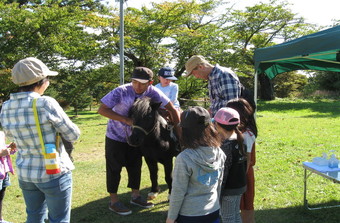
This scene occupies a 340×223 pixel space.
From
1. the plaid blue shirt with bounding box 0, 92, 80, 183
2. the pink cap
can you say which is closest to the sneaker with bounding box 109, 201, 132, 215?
the plaid blue shirt with bounding box 0, 92, 80, 183

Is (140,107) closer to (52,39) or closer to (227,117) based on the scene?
(227,117)

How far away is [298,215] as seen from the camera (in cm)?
347

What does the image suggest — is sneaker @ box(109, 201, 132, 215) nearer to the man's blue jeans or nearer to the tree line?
the man's blue jeans

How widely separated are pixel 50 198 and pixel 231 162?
136 centimetres

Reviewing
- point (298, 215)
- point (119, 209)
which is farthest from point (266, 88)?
point (119, 209)

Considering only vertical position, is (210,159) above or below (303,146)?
above

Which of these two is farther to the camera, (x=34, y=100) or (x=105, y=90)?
(x=105, y=90)

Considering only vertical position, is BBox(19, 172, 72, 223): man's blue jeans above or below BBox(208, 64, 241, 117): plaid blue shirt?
below

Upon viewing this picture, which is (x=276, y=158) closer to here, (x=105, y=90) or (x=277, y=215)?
(x=277, y=215)

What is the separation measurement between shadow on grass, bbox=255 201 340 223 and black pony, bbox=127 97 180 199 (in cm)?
129

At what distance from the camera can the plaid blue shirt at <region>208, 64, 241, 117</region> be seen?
294cm

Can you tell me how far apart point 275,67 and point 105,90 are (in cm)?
1335

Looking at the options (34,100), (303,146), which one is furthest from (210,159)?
(303,146)

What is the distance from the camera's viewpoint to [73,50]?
14414mm
